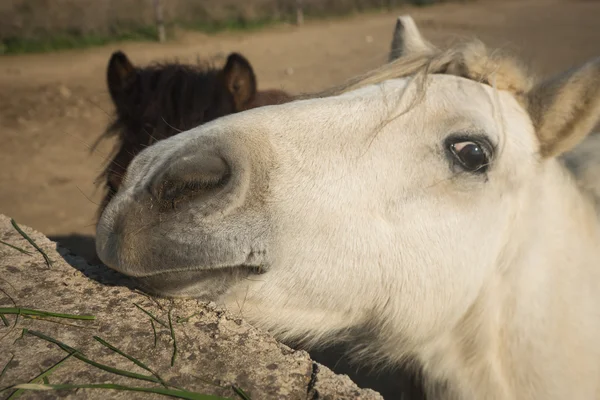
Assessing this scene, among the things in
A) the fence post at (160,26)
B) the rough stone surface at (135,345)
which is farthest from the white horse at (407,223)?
the fence post at (160,26)

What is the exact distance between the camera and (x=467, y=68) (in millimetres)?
1905

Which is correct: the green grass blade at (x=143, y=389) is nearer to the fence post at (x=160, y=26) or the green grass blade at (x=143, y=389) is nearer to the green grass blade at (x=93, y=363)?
the green grass blade at (x=93, y=363)

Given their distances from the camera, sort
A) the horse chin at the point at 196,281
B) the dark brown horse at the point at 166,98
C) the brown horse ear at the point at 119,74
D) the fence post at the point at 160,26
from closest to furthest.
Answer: the horse chin at the point at 196,281, the dark brown horse at the point at 166,98, the brown horse ear at the point at 119,74, the fence post at the point at 160,26

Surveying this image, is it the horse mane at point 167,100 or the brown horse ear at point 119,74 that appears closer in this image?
the horse mane at point 167,100

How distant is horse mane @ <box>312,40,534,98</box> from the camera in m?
1.90

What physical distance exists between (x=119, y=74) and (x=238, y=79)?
742mm

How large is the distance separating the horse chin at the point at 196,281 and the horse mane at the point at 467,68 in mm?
797

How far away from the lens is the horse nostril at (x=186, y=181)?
145 cm

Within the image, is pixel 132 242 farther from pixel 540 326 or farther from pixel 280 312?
pixel 540 326

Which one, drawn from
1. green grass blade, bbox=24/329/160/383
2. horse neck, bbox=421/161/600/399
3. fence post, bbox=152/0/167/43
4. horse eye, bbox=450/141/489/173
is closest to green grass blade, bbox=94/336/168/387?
green grass blade, bbox=24/329/160/383

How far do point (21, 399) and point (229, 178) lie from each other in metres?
0.75

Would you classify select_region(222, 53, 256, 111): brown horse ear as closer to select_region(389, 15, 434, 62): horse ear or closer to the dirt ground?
the dirt ground

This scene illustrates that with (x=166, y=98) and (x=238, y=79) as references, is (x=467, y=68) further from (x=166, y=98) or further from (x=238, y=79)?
(x=166, y=98)

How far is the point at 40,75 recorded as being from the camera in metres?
9.72
